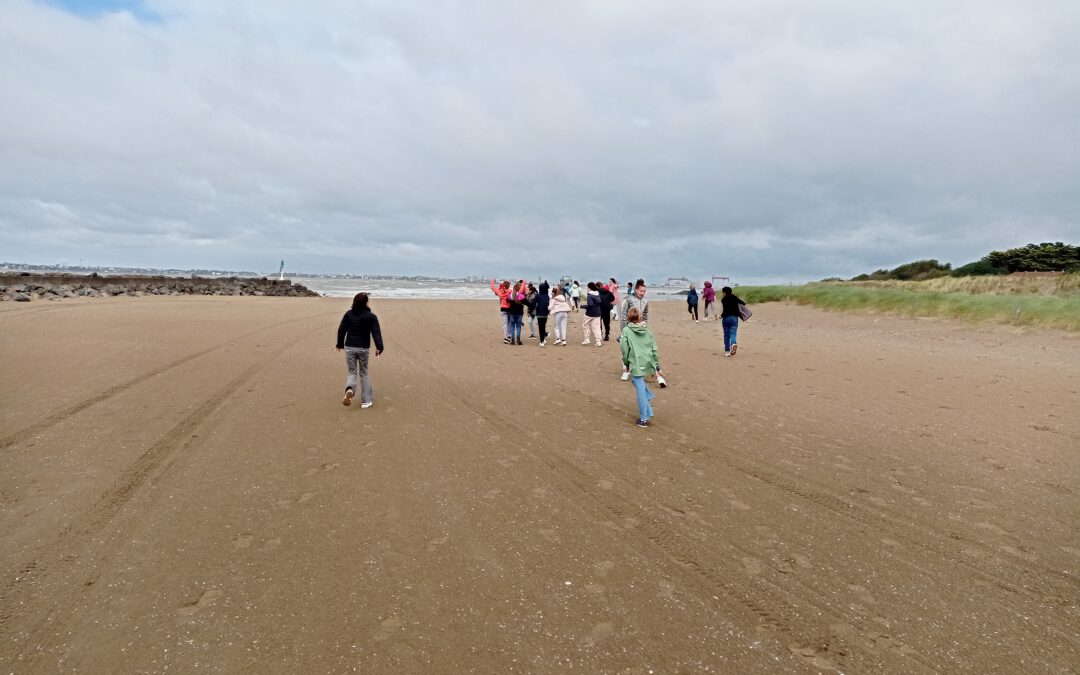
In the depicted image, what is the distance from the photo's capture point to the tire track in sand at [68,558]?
10.5 feet

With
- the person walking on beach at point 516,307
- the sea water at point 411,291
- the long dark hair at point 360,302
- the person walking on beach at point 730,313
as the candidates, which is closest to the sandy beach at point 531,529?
the long dark hair at point 360,302

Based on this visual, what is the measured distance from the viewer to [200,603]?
3541mm

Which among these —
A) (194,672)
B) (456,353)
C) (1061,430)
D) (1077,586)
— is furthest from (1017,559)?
(456,353)

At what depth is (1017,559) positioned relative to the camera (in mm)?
4246

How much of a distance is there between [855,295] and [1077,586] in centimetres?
3123

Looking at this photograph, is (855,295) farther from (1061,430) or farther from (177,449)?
(177,449)

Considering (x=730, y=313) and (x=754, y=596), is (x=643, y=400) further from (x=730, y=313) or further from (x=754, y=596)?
(x=730, y=313)

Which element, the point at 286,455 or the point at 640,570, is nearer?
the point at 640,570

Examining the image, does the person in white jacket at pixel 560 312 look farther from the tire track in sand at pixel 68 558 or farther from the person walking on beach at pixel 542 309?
the tire track in sand at pixel 68 558

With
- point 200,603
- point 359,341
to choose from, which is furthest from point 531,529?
point 359,341

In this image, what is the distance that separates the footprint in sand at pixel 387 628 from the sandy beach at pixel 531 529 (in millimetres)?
18

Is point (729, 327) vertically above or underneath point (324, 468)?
above

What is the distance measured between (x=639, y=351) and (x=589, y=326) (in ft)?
28.4

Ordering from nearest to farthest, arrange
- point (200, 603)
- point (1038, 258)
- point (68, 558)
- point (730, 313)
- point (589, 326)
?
point (200, 603) < point (68, 558) < point (730, 313) < point (589, 326) < point (1038, 258)
